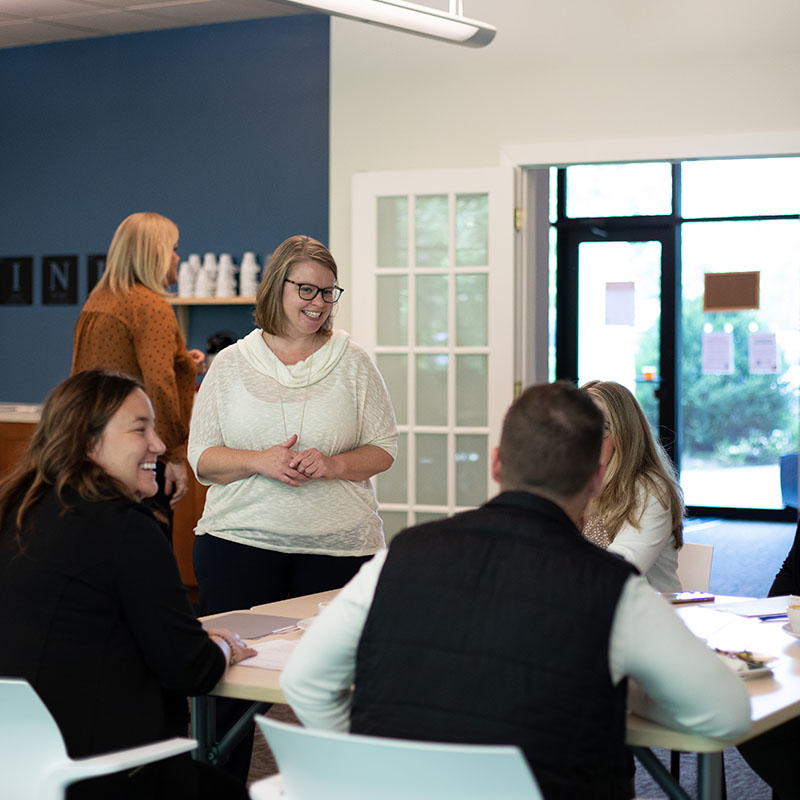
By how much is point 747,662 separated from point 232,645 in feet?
3.17

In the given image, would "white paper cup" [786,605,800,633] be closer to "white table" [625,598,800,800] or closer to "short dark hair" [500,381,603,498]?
"white table" [625,598,800,800]

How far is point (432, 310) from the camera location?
207 inches

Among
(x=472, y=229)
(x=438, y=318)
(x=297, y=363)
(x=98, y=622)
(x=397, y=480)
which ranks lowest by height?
(x=397, y=480)

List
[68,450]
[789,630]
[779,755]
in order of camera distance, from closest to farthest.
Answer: [68,450]
[789,630]
[779,755]

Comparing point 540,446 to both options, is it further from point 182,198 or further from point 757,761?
point 182,198

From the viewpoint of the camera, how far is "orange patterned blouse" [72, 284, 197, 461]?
3.56m

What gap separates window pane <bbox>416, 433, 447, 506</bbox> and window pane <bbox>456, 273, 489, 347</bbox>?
0.50 m

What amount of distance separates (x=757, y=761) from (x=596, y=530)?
66cm

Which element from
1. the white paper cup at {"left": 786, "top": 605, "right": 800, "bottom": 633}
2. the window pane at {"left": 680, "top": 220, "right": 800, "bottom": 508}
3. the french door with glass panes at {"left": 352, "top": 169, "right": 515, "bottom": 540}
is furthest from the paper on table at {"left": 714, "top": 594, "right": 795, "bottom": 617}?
the window pane at {"left": 680, "top": 220, "right": 800, "bottom": 508}

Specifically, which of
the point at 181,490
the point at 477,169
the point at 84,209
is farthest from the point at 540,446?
the point at 84,209

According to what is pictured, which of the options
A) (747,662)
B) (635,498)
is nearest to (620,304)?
(635,498)

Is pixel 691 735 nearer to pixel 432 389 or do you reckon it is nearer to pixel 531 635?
pixel 531 635

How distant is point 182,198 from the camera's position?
620 centimetres

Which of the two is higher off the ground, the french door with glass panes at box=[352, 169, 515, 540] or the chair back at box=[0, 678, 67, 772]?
the french door with glass panes at box=[352, 169, 515, 540]
